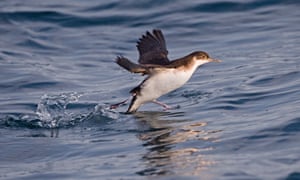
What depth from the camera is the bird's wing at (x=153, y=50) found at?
41.1 feet

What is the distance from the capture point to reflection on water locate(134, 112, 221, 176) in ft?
28.7

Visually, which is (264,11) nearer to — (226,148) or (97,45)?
(97,45)

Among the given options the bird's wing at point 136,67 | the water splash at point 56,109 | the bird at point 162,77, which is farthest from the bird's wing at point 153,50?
the water splash at point 56,109

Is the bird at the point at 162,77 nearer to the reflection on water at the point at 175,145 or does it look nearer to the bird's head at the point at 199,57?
the bird's head at the point at 199,57

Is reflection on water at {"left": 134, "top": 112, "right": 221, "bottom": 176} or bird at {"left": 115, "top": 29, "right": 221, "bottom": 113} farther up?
bird at {"left": 115, "top": 29, "right": 221, "bottom": 113}

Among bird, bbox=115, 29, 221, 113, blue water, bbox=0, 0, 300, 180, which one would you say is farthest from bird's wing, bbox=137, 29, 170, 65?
blue water, bbox=0, 0, 300, 180

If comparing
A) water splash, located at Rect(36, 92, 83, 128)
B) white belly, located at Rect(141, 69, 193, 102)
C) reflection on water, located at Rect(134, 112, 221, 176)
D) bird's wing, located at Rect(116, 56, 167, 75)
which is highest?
bird's wing, located at Rect(116, 56, 167, 75)

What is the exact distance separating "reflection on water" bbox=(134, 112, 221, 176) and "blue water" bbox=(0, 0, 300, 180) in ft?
0.05

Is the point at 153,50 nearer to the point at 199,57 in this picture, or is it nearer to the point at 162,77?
the point at 199,57

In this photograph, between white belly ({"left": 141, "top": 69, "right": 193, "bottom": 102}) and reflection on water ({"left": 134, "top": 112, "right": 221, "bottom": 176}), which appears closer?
reflection on water ({"left": 134, "top": 112, "right": 221, "bottom": 176})

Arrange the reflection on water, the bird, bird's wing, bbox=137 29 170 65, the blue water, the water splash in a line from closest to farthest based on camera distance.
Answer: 1. the reflection on water
2. the blue water
3. the bird
4. the water splash
5. bird's wing, bbox=137 29 170 65

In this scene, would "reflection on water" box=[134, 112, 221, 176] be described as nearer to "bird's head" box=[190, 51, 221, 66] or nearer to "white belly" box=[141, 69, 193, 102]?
"white belly" box=[141, 69, 193, 102]

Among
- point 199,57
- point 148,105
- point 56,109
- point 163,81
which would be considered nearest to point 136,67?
point 163,81

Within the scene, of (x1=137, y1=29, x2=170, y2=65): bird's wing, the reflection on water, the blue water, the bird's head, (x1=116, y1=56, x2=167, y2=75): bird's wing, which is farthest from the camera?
(x1=137, y1=29, x2=170, y2=65): bird's wing
